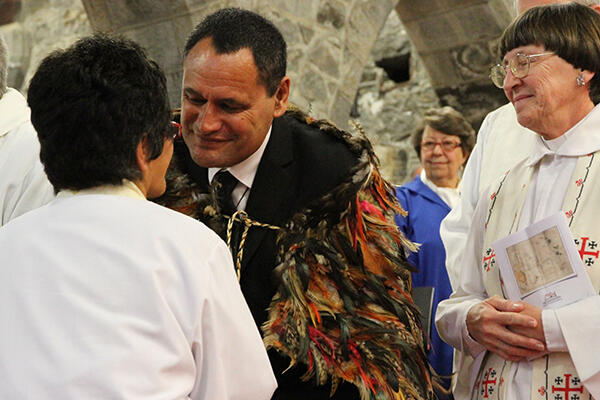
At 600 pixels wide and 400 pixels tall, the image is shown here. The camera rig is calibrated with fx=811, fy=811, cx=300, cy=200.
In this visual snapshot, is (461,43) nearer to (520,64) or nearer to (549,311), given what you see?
(520,64)

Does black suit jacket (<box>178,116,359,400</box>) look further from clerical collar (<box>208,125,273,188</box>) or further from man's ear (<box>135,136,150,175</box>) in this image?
man's ear (<box>135,136,150,175</box>)

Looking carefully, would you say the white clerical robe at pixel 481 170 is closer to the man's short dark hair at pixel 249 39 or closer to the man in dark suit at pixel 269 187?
the man in dark suit at pixel 269 187

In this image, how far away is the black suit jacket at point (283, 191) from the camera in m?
2.12

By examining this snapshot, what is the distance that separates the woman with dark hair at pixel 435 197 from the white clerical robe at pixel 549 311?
1.21 metres

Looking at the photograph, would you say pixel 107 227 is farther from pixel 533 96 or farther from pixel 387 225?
pixel 533 96

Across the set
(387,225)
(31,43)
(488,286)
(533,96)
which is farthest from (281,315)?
(31,43)

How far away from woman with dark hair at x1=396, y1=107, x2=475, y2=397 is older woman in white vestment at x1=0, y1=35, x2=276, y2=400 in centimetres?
220

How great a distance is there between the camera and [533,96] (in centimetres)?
225

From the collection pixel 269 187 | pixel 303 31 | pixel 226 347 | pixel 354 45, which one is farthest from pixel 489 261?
pixel 354 45

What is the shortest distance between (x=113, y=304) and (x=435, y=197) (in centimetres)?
302

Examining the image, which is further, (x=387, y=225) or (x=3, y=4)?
(x=3, y=4)

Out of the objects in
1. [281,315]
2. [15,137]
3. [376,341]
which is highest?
[15,137]

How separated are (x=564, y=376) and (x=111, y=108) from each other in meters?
1.30

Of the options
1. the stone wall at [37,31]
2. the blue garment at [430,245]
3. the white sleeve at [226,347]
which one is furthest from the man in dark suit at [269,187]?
the stone wall at [37,31]
